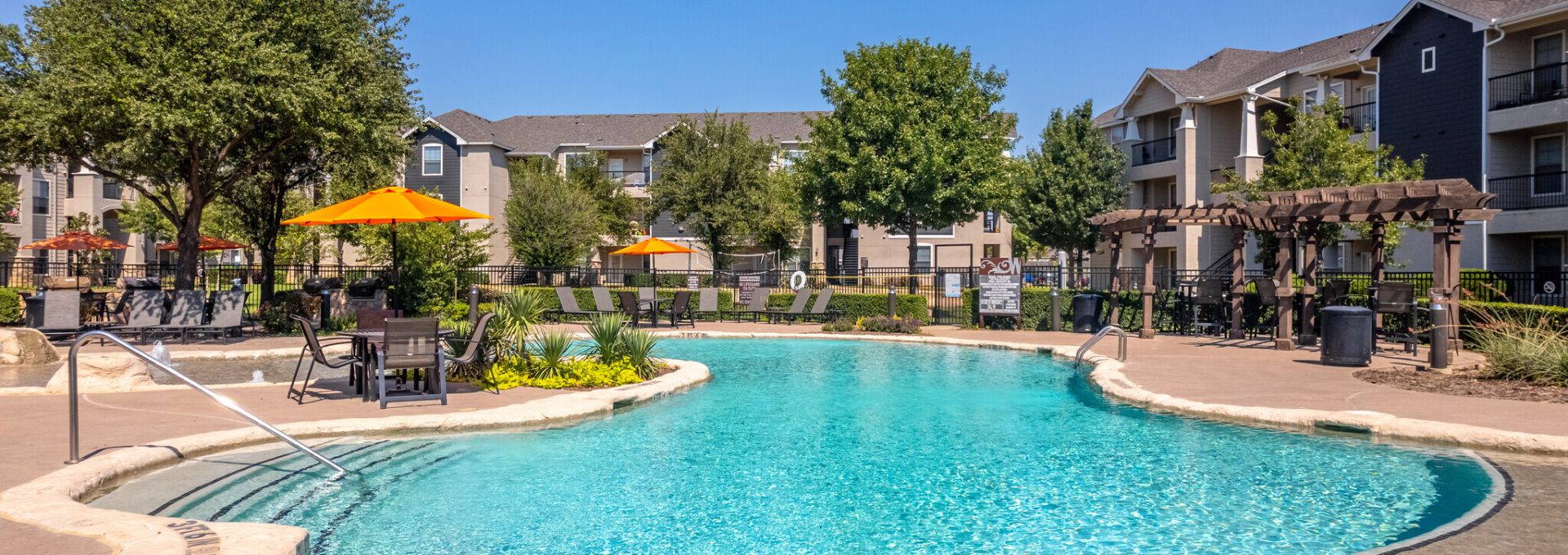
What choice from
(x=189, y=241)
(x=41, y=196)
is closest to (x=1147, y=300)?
(x=189, y=241)

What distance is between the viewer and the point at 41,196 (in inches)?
1828

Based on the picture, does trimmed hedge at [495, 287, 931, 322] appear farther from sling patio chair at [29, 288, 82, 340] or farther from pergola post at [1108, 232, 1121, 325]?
sling patio chair at [29, 288, 82, 340]

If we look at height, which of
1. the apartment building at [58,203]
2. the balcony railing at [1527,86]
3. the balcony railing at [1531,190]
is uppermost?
the balcony railing at [1527,86]

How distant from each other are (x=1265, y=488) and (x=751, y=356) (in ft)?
35.5

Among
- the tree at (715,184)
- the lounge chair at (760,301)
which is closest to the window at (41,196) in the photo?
the tree at (715,184)

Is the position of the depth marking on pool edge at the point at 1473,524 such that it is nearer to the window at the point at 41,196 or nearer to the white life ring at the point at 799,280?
the white life ring at the point at 799,280

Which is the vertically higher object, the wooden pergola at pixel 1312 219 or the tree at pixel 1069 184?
the tree at pixel 1069 184

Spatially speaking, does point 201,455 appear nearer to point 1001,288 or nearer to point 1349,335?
point 1349,335

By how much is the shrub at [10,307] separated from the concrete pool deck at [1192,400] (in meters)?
13.9

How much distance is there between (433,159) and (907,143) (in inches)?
993

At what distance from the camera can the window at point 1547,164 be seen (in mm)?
23438

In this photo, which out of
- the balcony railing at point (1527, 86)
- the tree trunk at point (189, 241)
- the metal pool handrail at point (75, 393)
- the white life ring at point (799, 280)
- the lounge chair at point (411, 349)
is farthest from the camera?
the white life ring at point (799, 280)

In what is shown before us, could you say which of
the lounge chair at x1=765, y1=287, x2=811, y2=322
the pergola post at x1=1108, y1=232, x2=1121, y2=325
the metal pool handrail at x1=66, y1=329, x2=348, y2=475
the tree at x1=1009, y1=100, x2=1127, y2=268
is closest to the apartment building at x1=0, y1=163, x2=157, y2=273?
the lounge chair at x1=765, y1=287, x2=811, y2=322

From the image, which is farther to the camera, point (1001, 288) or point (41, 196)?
point (41, 196)
